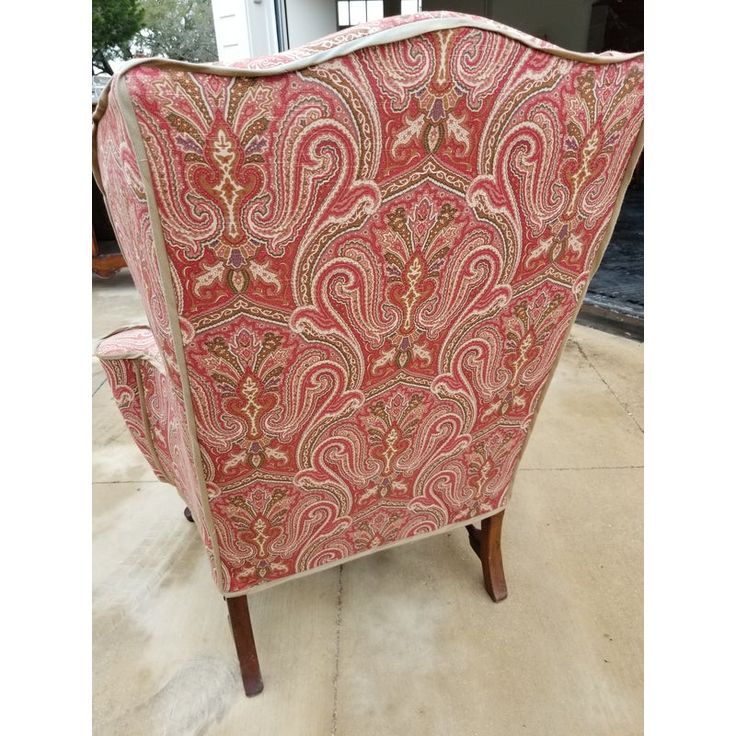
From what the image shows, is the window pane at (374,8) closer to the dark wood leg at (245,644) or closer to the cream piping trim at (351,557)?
the cream piping trim at (351,557)

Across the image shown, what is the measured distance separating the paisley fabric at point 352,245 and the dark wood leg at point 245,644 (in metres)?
0.07

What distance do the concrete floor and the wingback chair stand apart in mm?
304

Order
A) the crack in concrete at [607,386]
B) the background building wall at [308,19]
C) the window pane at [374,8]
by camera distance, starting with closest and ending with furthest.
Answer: the crack in concrete at [607,386]
the background building wall at [308,19]
the window pane at [374,8]

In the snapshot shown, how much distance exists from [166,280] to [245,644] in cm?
77

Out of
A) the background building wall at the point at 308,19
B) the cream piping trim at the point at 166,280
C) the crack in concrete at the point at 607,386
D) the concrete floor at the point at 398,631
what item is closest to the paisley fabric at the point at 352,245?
the cream piping trim at the point at 166,280

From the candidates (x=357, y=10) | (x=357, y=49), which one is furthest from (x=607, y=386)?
(x=357, y=10)

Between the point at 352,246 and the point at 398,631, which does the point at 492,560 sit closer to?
the point at 398,631

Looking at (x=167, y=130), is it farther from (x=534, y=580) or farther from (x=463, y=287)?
(x=534, y=580)

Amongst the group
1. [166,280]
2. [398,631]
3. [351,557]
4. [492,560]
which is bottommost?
[398,631]

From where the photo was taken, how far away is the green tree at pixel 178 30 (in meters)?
3.22

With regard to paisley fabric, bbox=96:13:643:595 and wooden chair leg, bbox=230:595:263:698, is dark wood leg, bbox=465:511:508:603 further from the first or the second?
wooden chair leg, bbox=230:595:263:698

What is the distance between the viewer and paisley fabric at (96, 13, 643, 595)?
0.51 meters

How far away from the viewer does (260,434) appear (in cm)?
72

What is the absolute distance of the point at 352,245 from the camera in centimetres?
61
